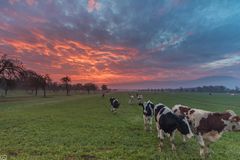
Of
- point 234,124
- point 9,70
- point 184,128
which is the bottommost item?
point 184,128

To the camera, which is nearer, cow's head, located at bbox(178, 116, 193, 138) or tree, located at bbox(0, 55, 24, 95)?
cow's head, located at bbox(178, 116, 193, 138)

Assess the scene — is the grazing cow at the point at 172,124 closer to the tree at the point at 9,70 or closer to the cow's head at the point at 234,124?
the cow's head at the point at 234,124

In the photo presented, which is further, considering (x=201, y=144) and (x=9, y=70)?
(x=9, y=70)

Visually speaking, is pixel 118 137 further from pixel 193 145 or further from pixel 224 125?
pixel 224 125

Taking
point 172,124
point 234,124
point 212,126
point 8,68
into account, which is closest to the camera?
point 234,124

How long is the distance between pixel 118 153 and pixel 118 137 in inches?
104

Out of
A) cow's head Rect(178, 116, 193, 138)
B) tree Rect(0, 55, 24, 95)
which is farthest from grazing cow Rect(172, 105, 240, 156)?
tree Rect(0, 55, 24, 95)

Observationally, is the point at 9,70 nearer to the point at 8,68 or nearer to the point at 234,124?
the point at 8,68

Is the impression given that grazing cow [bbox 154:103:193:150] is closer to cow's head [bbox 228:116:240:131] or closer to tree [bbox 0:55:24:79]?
cow's head [bbox 228:116:240:131]

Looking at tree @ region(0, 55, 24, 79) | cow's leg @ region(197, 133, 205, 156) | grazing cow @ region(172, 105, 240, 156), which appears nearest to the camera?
cow's leg @ region(197, 133, 205, 156)

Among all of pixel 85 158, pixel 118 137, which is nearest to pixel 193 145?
pixel 118 137

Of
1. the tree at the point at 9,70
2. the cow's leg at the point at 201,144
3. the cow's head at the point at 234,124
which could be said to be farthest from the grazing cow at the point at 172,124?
the tree at the point at 9,70

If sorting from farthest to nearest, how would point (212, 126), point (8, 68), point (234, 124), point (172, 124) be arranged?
point (8, 68), point (172, 124), point (212, 126), point (234, 124)

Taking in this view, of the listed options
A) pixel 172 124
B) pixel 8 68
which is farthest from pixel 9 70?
pixel 172 124
